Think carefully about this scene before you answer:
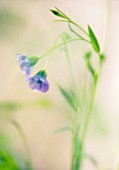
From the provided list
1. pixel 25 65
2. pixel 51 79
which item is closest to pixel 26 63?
pixel 25 65

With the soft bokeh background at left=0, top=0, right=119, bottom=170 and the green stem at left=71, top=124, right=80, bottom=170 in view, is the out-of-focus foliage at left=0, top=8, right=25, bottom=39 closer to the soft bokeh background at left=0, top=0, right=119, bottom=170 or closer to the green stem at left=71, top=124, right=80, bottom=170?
the soft bokeh background at left=0, top=0, right=119, bottom=170

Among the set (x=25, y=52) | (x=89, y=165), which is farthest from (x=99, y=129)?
(x=25, y=52)

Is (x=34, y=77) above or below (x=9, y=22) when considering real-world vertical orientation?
below

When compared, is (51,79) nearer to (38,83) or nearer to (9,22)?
(9,22)

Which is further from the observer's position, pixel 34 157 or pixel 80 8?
pixel 34 157

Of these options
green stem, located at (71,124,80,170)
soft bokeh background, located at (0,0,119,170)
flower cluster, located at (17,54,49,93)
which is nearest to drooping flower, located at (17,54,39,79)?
flower cluster, located at (17,54,49,93)

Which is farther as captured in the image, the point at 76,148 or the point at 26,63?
the point at 76,148

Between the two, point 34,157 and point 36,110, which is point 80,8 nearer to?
point 36,110

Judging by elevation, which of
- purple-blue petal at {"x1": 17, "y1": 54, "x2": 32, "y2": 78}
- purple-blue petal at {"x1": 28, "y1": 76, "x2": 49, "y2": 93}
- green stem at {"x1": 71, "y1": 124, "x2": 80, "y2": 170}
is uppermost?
purple-blue petal at {"x1": 17, "y1": 54, "x2": 32, "y2": 78}

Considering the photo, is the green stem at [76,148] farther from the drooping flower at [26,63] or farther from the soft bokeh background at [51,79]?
the soft bokeh background at [51,79]
